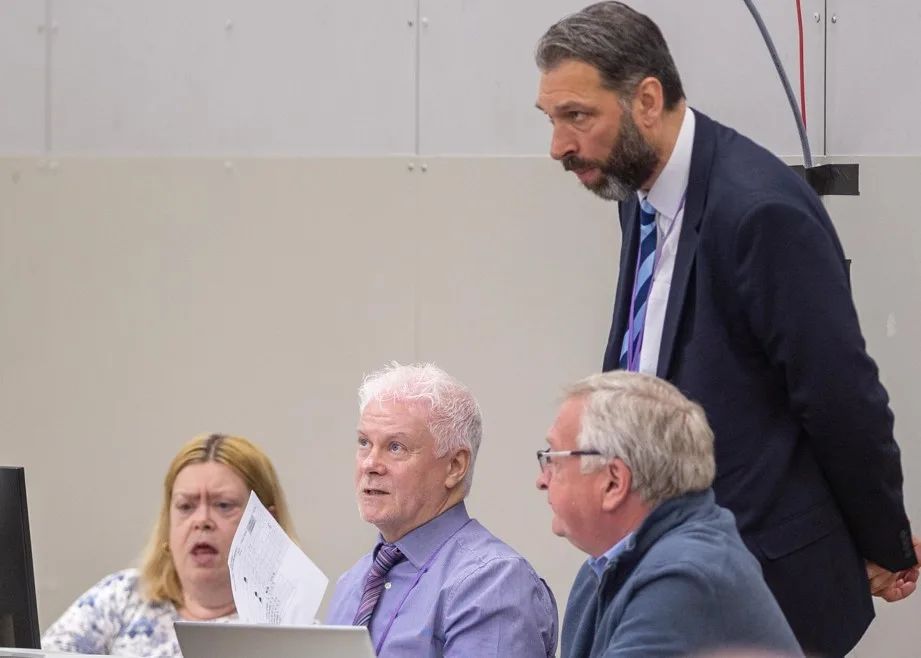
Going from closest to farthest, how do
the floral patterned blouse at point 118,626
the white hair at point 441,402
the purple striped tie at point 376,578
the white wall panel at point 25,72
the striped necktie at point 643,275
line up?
the striped necktie at point 643,275 → the purple striped tie at point 376,578 → the white hair at point 441,402 → the floral patterned blouse at point 118,626 → the white wall panel at point 25,72

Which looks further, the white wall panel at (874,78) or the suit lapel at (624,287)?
the white wall panel at (874,78)

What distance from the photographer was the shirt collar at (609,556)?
5.20 ft

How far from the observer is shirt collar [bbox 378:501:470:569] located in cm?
212

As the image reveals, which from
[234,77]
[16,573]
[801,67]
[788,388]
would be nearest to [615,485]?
[788,388]

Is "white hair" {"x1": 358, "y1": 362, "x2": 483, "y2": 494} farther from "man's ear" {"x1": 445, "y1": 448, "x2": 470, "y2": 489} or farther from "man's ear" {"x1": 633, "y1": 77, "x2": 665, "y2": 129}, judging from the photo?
"man's ear" {"x1": 633, "y1": 77, "x2": 665, "y2": 129}

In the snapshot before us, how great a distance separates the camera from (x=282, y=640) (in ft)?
4.52

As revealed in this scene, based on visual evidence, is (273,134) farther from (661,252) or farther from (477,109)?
(661,252)

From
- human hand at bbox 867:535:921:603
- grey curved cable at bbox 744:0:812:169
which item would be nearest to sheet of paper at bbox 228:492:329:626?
human hand at bbox 867:535:921:603

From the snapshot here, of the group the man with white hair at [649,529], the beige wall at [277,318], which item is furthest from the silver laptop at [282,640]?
the beige wall at [277,318]

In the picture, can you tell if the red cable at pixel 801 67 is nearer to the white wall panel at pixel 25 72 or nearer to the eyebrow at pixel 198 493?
the eyebrow at pixel 198 493

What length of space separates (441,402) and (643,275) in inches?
17.5

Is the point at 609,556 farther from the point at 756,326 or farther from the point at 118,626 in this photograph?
the point at 118,626

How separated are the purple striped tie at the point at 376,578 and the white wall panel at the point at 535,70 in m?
1.58

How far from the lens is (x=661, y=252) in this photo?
6.33ft
